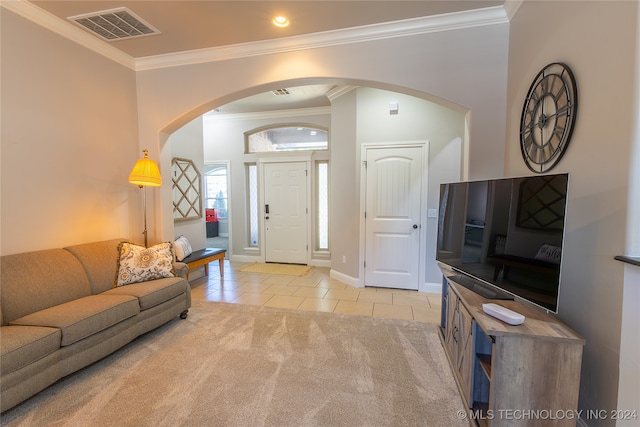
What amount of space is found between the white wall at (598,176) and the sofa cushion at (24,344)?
322 cm

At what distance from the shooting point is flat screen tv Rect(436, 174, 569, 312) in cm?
142

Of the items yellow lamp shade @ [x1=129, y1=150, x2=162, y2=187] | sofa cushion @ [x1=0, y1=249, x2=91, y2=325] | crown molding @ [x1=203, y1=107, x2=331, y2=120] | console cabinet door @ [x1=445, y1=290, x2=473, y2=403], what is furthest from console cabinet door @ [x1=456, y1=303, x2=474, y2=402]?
crown molding @ [x1=203, y1=107, x2=331, y2=120]

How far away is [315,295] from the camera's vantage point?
12.8ft

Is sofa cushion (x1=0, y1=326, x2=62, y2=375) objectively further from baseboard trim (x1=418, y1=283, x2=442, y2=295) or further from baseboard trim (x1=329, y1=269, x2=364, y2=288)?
baseboard trim (x1=418, y1=283, x2=442, y2=295)

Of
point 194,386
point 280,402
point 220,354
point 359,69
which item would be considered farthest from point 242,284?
point 359,69

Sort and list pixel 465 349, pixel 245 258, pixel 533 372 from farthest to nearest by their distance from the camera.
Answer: pixel 245 258 < pixel 465 349 < pixel 533 372

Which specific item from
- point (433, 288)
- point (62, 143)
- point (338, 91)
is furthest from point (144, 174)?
point (433, 288)

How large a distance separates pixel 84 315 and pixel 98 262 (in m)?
0.84

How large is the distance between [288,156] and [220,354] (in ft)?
12.9

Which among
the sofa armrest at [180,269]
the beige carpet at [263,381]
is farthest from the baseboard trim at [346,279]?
the sofa armrest at [180,269]

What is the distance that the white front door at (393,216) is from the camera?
3.91 m

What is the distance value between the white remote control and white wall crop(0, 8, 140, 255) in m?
3.64

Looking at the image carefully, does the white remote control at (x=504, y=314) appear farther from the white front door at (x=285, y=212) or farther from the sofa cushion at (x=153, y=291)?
the white front door at (x=285, y=212)

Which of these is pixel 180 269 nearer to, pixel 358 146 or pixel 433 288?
pixel 358 146
